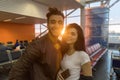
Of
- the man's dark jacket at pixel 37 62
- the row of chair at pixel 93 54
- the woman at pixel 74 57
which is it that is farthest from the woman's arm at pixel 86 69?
the row of chair at pixel 93 54

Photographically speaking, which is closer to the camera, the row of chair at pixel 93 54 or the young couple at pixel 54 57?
the young couple at pixel 54 57

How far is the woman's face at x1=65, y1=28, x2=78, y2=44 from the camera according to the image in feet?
4.25

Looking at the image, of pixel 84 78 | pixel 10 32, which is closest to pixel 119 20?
pixel 10 32

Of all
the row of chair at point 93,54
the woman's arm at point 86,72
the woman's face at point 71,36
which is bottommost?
the row of chair at point 93,54

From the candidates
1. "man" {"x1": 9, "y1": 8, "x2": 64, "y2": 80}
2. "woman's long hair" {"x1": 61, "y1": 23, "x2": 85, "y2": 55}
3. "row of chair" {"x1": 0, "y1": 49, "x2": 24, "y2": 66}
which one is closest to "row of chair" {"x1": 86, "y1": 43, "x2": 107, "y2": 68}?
"row of chair" {"x1": 0, "y1": 49, "x2": 24, "y2": 66}

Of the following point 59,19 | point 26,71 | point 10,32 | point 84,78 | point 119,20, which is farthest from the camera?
point 10,32

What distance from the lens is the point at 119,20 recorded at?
30.0 feet

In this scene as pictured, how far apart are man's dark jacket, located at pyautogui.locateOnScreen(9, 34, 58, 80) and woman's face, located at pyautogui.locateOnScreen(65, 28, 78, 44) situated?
0.30 m

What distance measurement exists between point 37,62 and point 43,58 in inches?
2.1

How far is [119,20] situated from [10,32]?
828cm

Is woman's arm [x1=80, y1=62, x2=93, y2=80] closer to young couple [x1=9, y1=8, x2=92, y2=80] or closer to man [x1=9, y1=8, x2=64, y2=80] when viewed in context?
young couple [x1=9, y1=8, x2=92, y2=80]

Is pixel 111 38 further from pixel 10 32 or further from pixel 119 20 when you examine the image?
pixel 10 32

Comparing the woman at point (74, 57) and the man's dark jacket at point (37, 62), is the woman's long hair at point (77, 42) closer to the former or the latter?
the woman at point (74, 57)

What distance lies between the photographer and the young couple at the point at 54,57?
3.07ft
